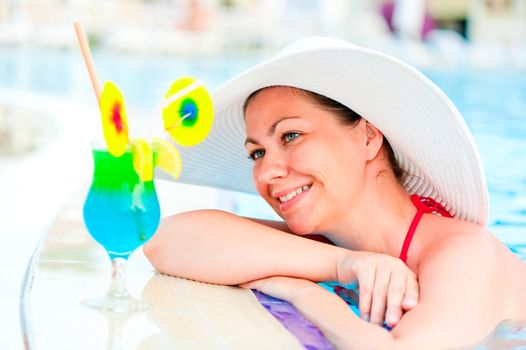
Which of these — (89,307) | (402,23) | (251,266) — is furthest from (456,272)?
(402,23)

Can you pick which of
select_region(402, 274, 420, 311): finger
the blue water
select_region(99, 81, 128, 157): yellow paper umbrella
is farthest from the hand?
the blue water

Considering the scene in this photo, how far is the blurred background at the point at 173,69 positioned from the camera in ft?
12.9

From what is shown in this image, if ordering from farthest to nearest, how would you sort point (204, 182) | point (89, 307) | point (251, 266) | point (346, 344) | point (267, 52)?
point (267, 52) → point (204, 182) → point (251, 266) → point (89, 307) → point (346, 344)

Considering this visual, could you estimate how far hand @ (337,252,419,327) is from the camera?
210cm

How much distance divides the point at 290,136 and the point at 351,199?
0.77 feet

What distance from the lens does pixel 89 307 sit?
210 centimetres

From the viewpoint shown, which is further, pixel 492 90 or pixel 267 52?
pixel 267 52

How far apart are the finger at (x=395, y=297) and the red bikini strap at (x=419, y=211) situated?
292 millimetres

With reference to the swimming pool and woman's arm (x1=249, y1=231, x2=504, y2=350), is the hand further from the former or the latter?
the swimming pool

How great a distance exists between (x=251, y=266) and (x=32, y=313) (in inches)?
23.6

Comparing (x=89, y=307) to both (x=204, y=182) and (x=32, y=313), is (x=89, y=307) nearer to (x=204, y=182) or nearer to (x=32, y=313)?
Answer: (x=32, y=313)

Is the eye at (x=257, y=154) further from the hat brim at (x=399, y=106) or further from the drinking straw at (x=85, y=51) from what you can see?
the drinking straw at (x=85, y=51)

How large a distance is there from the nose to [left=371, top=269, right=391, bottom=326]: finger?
0.39m

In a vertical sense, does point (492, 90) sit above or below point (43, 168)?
below
